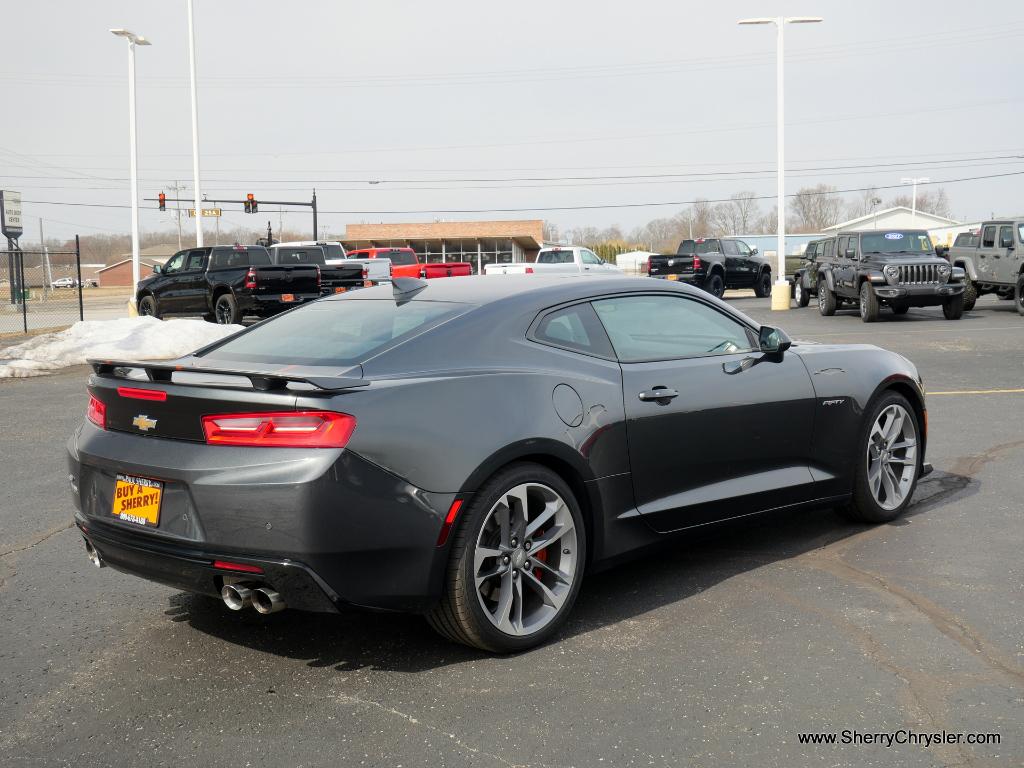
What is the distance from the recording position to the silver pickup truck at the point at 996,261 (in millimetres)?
22859

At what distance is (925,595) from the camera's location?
4.75m

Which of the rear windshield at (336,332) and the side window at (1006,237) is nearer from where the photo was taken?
the rear windshield at (336,332)

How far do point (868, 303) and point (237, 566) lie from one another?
20.1m

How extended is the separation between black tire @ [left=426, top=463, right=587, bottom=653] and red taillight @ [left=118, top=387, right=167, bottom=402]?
1.21 metres

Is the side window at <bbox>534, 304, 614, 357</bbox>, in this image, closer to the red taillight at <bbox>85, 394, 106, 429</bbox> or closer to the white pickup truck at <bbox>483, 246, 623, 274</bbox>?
the red taillight at <bbox>85, 394, 106, 429</bbox>

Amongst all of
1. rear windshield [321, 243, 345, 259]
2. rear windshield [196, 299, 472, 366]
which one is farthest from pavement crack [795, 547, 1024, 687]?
rear windshield [321, 243, 345, 259]

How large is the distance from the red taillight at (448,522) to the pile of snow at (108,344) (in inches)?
485

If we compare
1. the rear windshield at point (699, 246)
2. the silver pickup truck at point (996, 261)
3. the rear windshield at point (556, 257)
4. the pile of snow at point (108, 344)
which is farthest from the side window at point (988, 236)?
the pile of snow at point (108, 344)

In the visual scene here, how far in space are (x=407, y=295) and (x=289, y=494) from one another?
1.57 metres

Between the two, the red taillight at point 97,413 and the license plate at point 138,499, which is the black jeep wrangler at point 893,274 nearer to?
the red taillight at point 97,413

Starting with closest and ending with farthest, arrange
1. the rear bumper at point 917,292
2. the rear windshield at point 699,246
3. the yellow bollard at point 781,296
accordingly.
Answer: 1. the rear bumper at point 917,292
2. the yellow bollard at point 781,296
3. the rear windshield at point 699,246

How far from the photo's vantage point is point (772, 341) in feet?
17.3

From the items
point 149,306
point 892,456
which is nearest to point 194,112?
point 149,306
